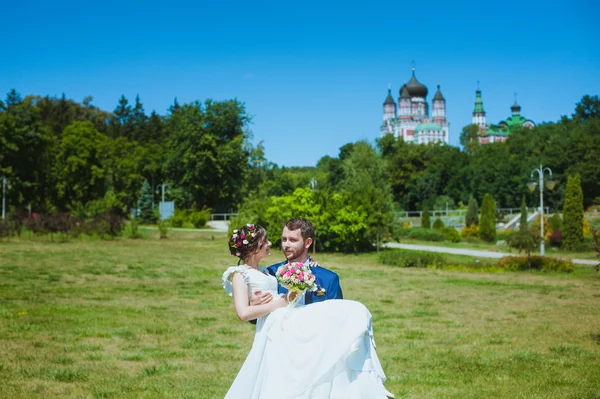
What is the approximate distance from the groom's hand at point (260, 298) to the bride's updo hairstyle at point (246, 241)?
0.32 m

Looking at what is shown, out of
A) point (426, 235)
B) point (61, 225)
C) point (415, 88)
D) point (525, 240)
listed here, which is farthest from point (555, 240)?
point (415, 88)

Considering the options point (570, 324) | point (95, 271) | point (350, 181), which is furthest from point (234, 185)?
point (570, 324)

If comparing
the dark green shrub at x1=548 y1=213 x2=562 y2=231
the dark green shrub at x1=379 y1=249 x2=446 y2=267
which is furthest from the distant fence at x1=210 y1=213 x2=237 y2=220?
the dark green shrub at x1=379 y1=249 x2=446 y2=267

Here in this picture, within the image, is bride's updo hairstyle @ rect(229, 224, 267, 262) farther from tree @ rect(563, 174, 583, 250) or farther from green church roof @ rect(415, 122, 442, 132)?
green church roof @ rect(415, 122, 442, 132)

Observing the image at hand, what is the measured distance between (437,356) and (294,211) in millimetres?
22548

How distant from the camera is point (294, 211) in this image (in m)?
30.8

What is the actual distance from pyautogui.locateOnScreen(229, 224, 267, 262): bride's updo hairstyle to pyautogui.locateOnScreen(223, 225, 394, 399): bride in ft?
0.60

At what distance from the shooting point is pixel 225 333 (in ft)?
32.9

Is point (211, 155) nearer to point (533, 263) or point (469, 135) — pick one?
point (533, 263)

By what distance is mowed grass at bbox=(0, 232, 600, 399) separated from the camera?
6.91 m

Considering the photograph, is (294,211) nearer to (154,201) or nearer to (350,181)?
(350,181)

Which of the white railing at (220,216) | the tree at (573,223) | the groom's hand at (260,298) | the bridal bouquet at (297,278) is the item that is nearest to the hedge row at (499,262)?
the tree at (573,223)

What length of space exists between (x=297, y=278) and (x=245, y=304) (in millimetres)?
503

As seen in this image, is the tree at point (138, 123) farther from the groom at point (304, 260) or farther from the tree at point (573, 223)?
the groom at point (304, 260)
